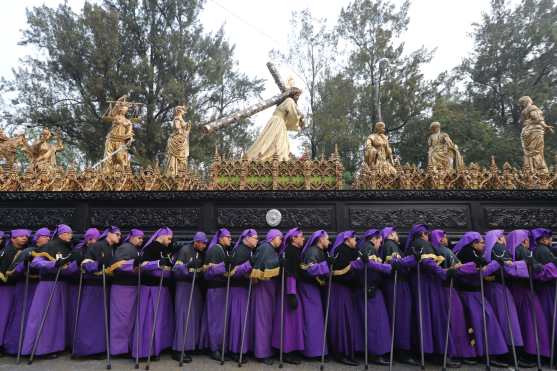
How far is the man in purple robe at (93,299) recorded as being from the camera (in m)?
5.09

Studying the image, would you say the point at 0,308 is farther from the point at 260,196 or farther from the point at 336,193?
the point at 336,193

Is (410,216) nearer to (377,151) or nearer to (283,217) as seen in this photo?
(283,217)

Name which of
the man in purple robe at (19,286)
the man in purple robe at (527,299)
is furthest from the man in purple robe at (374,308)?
the man in purple robe at (19,286)

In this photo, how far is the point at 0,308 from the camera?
5562mm

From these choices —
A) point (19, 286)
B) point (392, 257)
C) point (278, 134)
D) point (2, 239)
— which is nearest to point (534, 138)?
point (278, 134)

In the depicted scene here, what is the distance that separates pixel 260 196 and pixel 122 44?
24064 millimetres

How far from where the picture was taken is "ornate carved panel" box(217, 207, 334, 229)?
7016 millimetres

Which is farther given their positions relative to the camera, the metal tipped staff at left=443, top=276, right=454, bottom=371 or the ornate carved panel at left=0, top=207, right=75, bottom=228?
the ornate carved panel at left=0, top=207, right=75, bottom=228

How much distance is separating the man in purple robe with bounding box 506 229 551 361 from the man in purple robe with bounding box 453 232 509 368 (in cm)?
44

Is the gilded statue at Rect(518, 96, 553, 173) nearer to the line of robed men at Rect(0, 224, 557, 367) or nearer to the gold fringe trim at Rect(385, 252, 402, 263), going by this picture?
the line of robed men at Rect(0, 224, 557, 367)

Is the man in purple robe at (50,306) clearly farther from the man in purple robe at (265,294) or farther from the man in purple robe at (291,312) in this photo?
the man in purple robe at (291,312)

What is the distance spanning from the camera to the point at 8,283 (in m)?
5.67

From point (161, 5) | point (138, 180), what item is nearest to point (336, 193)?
point (138, 180)

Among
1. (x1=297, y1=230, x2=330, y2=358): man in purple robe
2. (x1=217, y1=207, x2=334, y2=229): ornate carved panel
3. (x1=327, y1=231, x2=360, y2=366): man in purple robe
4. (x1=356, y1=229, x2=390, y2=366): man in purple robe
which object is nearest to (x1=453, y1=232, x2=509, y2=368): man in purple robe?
(x1=356, y1=229, x2=390, y2=366): man in purple robe
